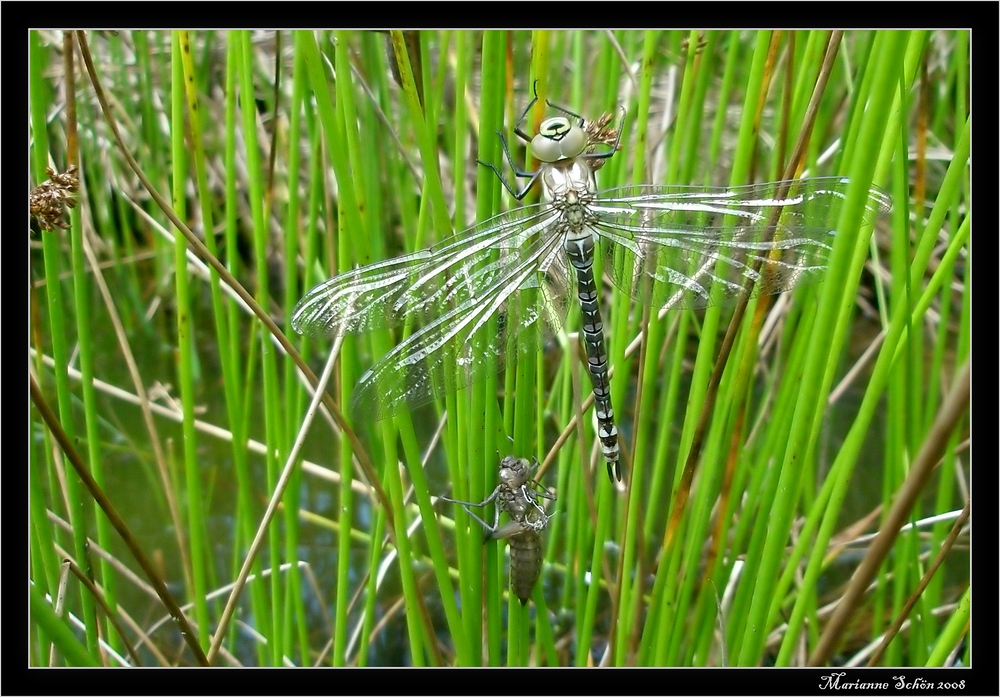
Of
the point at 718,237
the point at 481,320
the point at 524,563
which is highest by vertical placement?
the point at 718,237

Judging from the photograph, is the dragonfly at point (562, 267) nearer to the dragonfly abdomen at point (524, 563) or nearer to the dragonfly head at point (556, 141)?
the dragonfly head at point (556, 141)

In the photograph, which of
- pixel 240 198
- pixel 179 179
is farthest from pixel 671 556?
pixel 240 198

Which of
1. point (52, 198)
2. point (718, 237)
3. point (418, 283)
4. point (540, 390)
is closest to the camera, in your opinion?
point (52, 198)

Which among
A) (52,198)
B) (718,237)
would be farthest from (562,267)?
(52,198)

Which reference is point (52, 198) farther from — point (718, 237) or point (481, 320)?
point (718, 237)

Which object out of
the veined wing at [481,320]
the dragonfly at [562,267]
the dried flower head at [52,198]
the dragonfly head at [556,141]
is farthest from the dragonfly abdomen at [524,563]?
the dried flower head at [52,198]

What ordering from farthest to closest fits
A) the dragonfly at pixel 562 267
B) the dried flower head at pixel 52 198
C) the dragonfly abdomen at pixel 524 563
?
1. the dragonfly abdomen at pixel 524 563
2. the dragonfly at pixel 562 267
3. the dried flower head at pixel 52 198

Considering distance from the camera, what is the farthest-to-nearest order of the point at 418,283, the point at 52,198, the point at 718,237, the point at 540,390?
the point at 540,390, the point at 718,237, the point at 418,283, the point at 52,198
